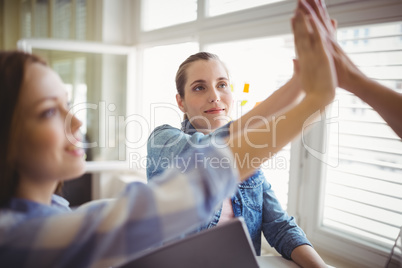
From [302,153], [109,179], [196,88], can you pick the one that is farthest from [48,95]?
[109,179]

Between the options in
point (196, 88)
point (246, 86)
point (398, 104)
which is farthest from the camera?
point (246, 86)

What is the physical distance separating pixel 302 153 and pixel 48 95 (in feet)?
4.92

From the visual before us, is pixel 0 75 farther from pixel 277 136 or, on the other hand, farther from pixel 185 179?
pixel 277 136

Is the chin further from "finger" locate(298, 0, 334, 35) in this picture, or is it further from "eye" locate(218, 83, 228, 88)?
"eye" locate(218, 83, 228, 88)

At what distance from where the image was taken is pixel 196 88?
121 centimetres

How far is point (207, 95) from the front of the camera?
1185 millimetres

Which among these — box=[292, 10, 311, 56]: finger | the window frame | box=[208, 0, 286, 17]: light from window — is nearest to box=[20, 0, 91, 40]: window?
box=[208, 0, 286, 17]: light from window

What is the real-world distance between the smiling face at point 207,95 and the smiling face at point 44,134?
0.64 metres

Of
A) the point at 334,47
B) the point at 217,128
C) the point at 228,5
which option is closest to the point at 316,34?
the point at 334,47

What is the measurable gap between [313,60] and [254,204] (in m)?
0.65

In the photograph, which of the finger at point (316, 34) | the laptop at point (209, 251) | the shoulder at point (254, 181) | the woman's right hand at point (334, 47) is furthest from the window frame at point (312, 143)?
the laptop at point (209, 251)

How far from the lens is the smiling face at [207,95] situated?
3.84 ft

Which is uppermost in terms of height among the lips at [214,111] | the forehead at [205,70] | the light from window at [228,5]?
the light from window at [228,5]

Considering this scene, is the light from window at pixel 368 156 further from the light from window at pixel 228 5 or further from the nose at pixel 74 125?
the nose at pixel 74 125
